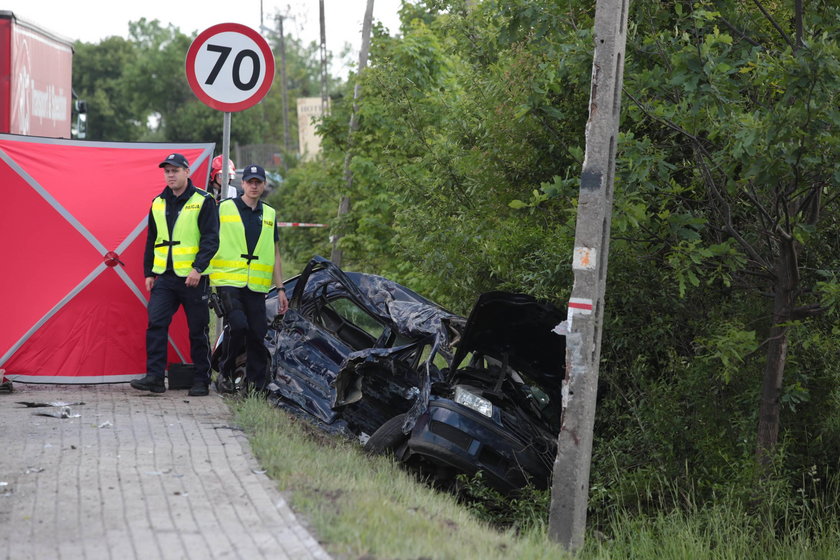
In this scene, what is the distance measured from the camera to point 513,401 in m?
8.37

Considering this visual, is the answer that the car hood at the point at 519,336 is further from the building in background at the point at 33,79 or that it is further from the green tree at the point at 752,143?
the building in background at the point at 33,79

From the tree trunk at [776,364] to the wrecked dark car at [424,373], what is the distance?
1490 mm

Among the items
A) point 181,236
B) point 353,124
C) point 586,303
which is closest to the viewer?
point 586,303

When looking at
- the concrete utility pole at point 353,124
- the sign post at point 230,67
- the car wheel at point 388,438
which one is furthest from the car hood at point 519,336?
the concrete utility pole at point 353,124

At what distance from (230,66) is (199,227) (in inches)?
56.4

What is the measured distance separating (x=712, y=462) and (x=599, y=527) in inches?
39.0

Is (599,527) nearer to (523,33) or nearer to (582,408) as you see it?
(582,408)

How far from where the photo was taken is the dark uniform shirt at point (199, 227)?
9.05m

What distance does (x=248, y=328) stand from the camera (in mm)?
9180

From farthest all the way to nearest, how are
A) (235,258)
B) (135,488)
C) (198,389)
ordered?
1. (198,389)
2. (235,258)
3. (135,488)

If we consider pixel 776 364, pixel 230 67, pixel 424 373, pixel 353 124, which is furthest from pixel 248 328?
pixel 353 124

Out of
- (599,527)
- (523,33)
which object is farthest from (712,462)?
(523,33)

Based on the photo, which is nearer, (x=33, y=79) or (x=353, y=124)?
(x=33, y=79)

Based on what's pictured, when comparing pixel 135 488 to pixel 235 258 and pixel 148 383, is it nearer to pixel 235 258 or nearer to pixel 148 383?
pixel 148 383
